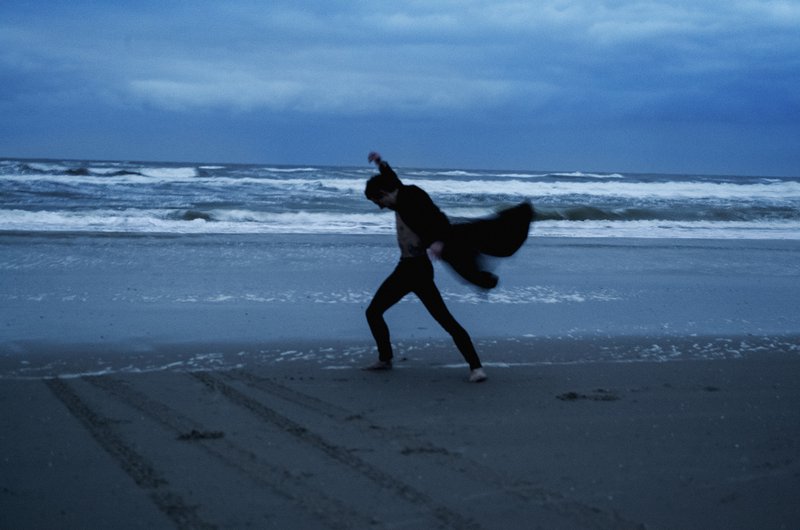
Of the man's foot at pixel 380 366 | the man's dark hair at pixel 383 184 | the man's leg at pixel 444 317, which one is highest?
the man's dark hair at pixel 383 184

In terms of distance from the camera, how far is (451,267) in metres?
5.91

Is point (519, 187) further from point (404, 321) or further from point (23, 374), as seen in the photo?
point (23, 374)

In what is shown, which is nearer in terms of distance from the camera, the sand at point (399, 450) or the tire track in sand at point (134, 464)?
the tire track in sand at point (134, 464)

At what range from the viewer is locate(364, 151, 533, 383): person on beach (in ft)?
18.8

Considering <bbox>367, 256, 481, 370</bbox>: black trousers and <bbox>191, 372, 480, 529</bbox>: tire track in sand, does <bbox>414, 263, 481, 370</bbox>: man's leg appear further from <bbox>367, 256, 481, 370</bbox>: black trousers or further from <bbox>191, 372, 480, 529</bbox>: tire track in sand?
<bbox>191, 372, 480, 529</bbox>: tire track in sand

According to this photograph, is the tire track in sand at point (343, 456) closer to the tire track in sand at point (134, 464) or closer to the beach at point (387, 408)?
the beach at point (387, 408)

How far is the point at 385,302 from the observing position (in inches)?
243

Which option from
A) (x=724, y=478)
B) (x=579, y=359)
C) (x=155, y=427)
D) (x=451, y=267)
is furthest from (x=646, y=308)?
(x=155, y=427)

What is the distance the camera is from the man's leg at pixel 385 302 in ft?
19.8

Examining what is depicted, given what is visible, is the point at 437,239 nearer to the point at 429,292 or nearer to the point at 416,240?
the point at 416,240

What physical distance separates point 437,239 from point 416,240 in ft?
0.66

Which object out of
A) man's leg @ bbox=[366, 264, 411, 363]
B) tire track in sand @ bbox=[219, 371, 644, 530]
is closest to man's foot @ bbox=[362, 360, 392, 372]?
man's leg @ bbox=[366, 264, 411, 363]

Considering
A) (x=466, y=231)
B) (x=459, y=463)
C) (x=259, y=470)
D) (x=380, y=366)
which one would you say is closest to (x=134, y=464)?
(x=259, y=470)

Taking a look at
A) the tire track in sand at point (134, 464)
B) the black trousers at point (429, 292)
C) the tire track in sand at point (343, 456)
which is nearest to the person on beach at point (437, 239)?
the black trousers at point (429, 292)
